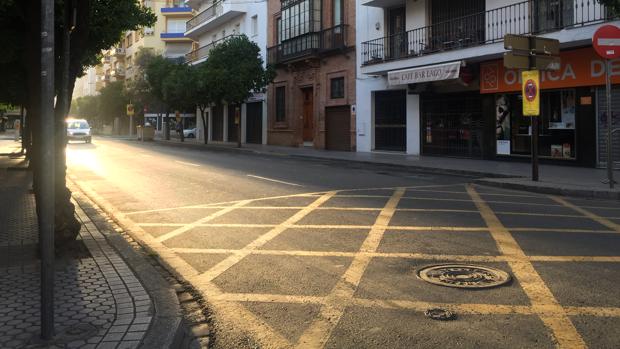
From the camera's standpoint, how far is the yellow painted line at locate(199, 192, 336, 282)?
17.9 ft

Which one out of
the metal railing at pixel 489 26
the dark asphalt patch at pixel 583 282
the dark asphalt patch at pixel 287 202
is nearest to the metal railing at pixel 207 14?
the metal railing at pixel 489 26

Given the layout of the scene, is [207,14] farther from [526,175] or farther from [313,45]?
[526,175]

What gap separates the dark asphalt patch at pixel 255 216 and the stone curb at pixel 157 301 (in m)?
1.83

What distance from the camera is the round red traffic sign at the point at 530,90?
42.4ft


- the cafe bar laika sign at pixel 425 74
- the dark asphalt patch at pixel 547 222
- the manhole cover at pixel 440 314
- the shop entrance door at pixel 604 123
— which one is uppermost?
the cafe bar laika sign at pixel 425 74

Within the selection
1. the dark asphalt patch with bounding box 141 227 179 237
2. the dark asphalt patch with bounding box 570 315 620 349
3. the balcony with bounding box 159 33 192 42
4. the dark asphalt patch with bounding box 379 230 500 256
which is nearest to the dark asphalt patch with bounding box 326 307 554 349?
the dark asphalt patch with bounding box 570 315 620 349

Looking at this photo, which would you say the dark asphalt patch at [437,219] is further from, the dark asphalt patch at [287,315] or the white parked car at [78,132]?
the white parked car at [78,132]

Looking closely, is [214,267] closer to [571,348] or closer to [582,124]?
[571,348]

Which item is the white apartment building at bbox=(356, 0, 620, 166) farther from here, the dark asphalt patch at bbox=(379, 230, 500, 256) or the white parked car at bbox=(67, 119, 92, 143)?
the white parked car at bbox=(67, 119, 92, 143)

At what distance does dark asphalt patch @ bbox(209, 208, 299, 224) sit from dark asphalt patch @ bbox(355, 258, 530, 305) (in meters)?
3.07

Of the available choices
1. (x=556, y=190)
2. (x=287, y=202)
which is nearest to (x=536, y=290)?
(x=287, y=202)

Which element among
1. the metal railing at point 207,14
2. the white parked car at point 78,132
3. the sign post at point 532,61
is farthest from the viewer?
the metal railing at point 207,14

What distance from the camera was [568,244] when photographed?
640 centimetres

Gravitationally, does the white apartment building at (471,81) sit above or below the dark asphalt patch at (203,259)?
above
